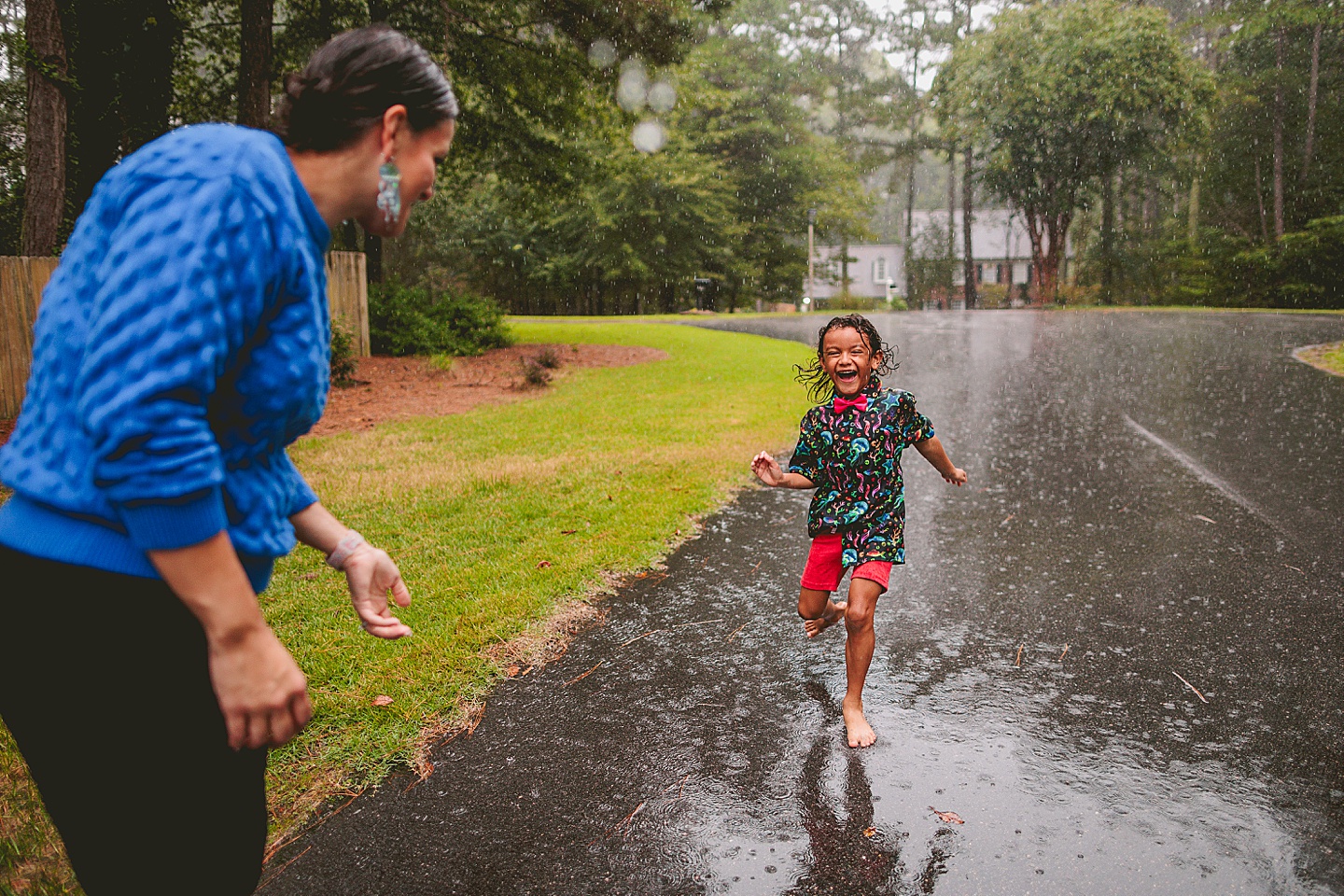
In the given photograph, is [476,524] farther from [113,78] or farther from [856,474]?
[113,78]

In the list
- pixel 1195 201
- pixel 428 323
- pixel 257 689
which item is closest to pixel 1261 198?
pixel 1195 201

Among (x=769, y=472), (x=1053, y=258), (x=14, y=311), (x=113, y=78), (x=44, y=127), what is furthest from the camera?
(x=1053, y=258)

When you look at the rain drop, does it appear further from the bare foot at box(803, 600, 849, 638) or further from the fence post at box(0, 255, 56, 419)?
the bare foot at box(803, 600, 849, 638)

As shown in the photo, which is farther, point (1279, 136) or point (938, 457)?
point (1279, 136)

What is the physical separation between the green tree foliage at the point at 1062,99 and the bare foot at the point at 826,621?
36.6m

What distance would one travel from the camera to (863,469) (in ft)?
11.2

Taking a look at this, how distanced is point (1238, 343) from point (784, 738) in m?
17.2

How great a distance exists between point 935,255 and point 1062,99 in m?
16.6

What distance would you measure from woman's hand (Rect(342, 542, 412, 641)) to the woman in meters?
0.26

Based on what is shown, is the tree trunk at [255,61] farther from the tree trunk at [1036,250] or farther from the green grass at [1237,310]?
the tree trunk at [1036,250]

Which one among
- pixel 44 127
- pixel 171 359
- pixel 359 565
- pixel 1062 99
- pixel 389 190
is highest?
pixel 1062 99

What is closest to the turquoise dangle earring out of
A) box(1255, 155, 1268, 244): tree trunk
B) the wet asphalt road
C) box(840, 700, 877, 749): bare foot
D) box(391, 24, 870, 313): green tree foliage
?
the wet asphalt road

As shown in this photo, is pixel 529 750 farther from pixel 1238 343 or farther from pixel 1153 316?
pixel 1153 316

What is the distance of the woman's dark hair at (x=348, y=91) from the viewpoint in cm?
138
